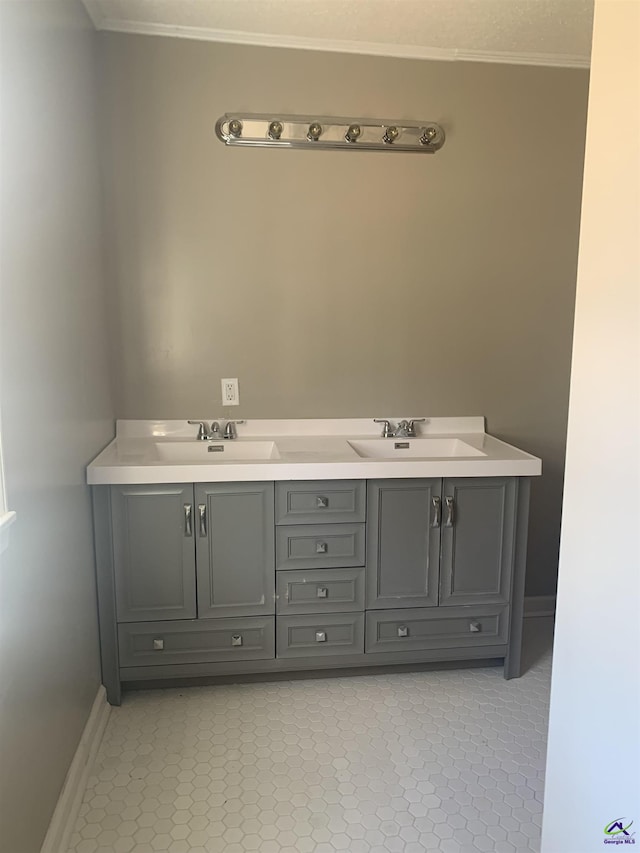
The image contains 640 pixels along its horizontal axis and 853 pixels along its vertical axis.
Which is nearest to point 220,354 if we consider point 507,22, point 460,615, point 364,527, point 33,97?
point 364,527

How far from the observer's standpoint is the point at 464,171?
2723 mm

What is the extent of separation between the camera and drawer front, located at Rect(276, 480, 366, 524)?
7.68ft

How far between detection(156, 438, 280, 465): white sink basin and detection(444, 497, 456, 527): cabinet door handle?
2.36 ft

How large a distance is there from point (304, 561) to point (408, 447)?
0.71m

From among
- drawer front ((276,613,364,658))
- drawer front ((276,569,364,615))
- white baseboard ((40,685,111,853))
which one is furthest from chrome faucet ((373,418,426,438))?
white baseboard ((40,685,111,853))

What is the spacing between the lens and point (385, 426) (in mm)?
2801

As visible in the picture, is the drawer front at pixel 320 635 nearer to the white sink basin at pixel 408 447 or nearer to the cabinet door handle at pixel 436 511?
the cabinet door handle at pixel 436 511

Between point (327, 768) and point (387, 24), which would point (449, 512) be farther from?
point (387, 24)

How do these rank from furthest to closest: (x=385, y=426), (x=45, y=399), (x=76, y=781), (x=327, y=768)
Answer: (x=385, y=426) < (x=327, y=768) < (x=76, y=781) < (x=45, y=399)

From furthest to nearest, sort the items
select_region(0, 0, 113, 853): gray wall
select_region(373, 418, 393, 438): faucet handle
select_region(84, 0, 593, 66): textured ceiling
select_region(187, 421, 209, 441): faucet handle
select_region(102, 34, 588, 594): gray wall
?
1. select_region(373, 418, 393, 438): faucet handle
2. select_region(187, 421, 209, 441): faucet handle
3. select_region(102, 34, 588, 594): gray wall
4. select_region(84, 0, 593, 66): textured ceiling
5. select_region(0, 0, 113, 853): gray wall

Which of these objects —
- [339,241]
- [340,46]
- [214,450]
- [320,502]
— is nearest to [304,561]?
[320,502]

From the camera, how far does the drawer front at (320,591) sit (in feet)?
7.84

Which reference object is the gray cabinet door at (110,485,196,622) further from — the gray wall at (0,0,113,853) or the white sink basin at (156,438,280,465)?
the white sink basin at (156,438,280,465)

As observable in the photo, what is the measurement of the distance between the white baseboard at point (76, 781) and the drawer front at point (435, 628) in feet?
3.22
